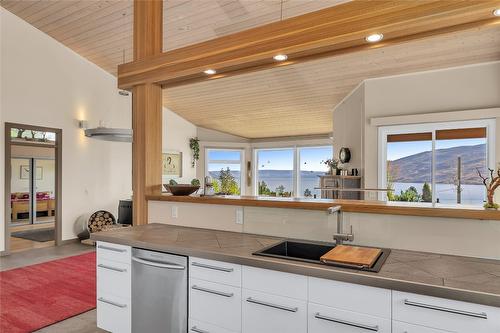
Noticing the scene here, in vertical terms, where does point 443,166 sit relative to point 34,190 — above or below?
above

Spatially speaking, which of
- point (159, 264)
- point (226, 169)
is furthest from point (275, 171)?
point (159, 264)

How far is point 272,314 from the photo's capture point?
1.76 m

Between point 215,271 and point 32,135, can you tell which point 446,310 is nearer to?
point 215,271

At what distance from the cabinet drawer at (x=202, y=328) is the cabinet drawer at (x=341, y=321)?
55 centimetres

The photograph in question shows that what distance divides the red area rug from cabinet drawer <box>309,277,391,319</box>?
2720 millimetres

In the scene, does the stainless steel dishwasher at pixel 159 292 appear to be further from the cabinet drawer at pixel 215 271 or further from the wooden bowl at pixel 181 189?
the wooden bowl at pixel 181 189

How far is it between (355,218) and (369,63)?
135 inches

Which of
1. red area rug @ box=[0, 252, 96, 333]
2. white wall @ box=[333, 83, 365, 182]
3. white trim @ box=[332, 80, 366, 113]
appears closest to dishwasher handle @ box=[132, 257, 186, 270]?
red area rug @ box=[0, 252, 96, 333]

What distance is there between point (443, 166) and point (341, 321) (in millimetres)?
4204

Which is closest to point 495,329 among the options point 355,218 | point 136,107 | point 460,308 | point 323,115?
point 460,308

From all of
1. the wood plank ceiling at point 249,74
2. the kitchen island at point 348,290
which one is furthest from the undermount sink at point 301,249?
the wood plank ceiling at point 249,74

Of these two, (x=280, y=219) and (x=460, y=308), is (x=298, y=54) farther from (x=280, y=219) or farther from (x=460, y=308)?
(x=460, y=308)

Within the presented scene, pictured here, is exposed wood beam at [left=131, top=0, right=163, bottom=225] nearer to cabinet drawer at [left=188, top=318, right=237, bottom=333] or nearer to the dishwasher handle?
the dishwasher handle

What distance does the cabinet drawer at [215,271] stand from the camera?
1.89 m
